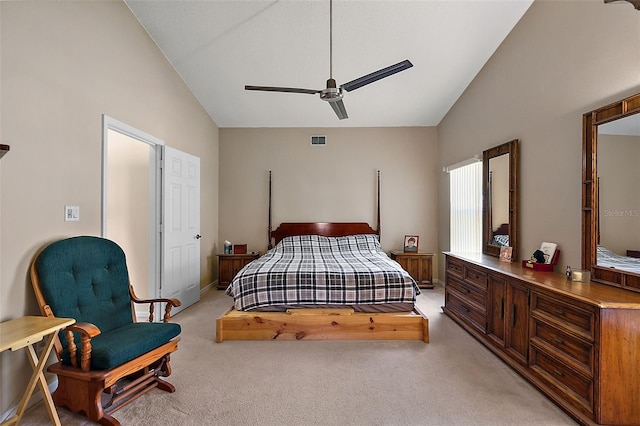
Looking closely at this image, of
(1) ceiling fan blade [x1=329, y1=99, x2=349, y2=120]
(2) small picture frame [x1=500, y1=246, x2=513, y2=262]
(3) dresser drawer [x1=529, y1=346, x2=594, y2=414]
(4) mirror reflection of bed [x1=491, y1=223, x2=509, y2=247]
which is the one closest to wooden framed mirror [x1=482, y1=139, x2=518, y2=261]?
(4) mirror reflection of bed [x1=491, y1=223, x2=509, y2=247]

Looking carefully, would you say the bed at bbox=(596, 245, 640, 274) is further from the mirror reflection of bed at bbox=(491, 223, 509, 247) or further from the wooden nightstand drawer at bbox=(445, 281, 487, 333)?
the mirror reflection of bed at bbox=(491, 223, 509, 247)

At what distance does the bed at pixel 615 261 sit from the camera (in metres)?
2.04

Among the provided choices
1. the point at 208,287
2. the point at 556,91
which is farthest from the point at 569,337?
the point at 208,287

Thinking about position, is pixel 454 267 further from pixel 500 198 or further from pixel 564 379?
pixel 564 379

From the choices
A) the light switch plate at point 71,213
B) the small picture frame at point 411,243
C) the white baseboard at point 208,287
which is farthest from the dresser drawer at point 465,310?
the light switch plate at point 71,213

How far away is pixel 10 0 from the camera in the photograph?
201 centimetres

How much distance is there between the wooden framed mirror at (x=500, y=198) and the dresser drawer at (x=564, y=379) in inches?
54.2

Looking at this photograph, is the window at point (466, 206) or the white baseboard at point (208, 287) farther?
the white baseboard at point (208, 287)

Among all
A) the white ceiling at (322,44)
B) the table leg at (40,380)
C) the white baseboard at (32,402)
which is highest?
the white ceiling at (322,44)

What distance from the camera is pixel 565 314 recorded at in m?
2.09

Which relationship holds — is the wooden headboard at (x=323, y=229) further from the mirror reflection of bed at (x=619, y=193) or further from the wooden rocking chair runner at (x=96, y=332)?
the mirror reflection of bed at (x=619, y=193)

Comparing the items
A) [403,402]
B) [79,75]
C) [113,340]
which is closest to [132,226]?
[79,75]

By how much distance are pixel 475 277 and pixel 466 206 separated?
155 centimetres

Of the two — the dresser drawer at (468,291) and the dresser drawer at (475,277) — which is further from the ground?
the dresser drawer at (475,277)
